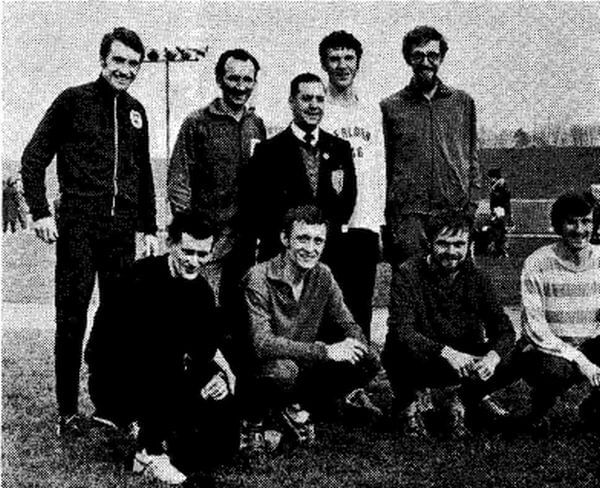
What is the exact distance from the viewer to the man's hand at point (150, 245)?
3.42m

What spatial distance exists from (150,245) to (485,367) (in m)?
1.43

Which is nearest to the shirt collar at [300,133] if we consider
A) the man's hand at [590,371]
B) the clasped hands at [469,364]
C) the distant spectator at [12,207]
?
the clasped hands at [469,364]

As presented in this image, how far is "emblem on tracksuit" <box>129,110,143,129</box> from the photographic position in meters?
3.43

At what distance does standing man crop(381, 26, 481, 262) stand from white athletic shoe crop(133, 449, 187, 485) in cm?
152

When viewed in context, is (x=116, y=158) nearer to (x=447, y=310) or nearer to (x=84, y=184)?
(x=84, y=184)

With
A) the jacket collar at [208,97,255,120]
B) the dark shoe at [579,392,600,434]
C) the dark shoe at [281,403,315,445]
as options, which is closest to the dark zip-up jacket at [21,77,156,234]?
the jacket collar at [208,97,255,120]

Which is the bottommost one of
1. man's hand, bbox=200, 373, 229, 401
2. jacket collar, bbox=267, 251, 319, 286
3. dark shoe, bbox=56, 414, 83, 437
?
dark shoe, bbox=56, 414, 83, 437

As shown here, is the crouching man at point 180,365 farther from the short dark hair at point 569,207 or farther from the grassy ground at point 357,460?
the short dark hair at point 569,207

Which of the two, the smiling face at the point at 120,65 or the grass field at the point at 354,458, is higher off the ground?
the smiling face at the point at 120,65

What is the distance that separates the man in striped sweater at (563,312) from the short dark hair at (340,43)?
111 centimetres

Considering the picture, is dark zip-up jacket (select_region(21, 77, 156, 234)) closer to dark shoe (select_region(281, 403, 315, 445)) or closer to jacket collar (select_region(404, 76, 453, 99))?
dark shoe (select_region(281, 403, 315, 445))

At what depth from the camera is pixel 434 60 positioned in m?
3.75

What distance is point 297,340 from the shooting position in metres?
3.30

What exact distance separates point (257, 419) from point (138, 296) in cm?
67
